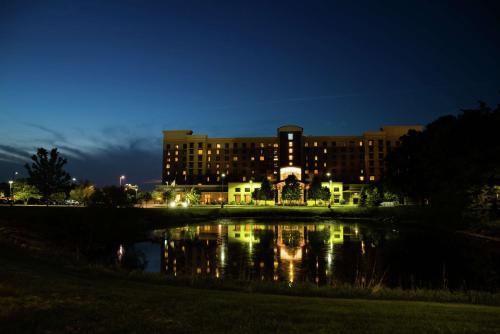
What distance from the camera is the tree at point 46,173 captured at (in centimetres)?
7675

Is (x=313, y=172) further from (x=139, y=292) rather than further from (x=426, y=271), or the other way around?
(x=139, y=292)

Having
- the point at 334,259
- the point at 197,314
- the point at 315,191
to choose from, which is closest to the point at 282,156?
the point at 315,191

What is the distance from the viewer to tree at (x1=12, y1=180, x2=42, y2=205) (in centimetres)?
7050

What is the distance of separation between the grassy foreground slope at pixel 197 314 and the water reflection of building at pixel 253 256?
9.41 metres

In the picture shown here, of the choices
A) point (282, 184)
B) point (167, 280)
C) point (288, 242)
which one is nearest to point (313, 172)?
point (282, 184)

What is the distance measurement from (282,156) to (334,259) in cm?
11863

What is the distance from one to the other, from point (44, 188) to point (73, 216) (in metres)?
45.3

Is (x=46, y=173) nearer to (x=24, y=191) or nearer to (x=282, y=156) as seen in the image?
(x=24, y=191)

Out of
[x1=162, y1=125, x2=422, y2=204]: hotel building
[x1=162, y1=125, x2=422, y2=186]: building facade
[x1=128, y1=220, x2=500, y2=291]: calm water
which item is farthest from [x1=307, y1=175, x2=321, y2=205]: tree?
[x1=128, y1=220, x2=500, y2=291]: calm water

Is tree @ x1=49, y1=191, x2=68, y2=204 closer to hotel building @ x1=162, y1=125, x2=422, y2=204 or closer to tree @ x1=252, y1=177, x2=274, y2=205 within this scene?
tree @ x1=252, y1=177, x2=274, y2=205

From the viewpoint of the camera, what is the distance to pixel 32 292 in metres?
9.70

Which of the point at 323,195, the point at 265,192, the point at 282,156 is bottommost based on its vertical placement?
the point at 323,195

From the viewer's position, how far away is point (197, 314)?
8.64 metres

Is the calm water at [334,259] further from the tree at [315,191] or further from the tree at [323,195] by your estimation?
the tree at [315,191]
